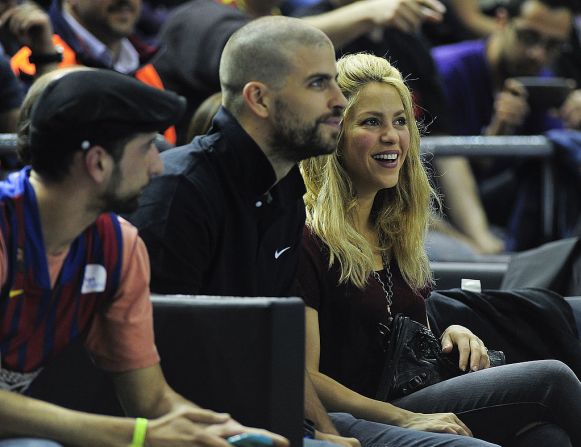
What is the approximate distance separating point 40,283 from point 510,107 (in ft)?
14.6

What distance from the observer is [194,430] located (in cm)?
259

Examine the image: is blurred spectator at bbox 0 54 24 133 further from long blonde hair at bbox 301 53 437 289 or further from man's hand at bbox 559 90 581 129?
man's hand at bbox 559 90 581 129

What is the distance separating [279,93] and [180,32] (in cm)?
220

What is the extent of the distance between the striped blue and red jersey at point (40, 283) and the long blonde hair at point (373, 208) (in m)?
0.93

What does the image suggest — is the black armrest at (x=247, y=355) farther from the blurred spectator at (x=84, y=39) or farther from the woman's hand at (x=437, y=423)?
the blurred spectator at (x=84, y=39)

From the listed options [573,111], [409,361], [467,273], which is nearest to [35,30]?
[467,273]

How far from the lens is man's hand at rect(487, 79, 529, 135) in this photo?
668 cm

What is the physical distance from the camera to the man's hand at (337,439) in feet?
10.0

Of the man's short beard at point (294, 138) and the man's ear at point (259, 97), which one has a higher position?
the man's ear at point (259, 97)

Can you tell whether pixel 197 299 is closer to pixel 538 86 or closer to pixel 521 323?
pixel 521 323

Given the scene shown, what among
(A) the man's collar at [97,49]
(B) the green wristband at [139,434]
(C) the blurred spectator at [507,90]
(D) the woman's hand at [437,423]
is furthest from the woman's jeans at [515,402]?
(C) the blurred spectator at [507,90]

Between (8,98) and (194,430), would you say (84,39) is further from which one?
(194,430)

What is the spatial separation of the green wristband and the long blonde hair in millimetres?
1066

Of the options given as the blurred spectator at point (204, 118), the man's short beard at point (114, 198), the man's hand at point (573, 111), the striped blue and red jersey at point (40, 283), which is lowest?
the man's hand at point (573, 111)
